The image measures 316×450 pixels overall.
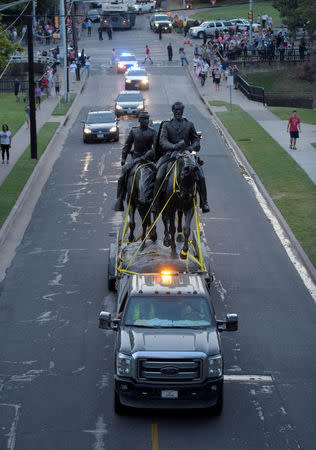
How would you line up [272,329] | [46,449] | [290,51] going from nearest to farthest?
1. [46,449]
2. [272,329]
3. [290,51]

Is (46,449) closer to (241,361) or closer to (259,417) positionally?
(259,417)

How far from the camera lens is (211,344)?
14461 millimetres

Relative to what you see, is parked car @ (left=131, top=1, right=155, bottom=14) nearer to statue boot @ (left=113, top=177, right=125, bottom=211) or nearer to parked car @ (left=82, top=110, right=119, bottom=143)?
parked car @ (left=82, top=110, right=119, bottom=143)

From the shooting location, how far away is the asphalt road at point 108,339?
13992mm

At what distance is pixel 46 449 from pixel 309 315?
8.28 metres

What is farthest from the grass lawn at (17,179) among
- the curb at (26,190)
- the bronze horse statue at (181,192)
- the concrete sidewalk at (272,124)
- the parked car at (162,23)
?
the parked car at (162,23)

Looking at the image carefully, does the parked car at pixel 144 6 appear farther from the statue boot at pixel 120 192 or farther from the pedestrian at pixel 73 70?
the statue boot at pixel 120 192

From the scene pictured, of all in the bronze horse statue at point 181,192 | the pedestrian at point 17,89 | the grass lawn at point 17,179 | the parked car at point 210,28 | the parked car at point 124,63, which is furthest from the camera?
the parked car at point 210,28

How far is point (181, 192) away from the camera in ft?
62.4

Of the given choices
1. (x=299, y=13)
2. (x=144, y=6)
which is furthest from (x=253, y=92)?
(x=144, y=6)

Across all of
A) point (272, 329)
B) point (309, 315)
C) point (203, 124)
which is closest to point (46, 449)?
point (272, 329)

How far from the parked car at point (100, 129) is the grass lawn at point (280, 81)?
1076 inches

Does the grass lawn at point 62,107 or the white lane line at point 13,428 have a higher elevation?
the white lane line at point 13,428

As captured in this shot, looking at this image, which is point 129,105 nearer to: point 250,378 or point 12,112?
point 12,112
